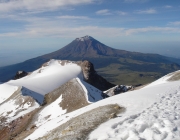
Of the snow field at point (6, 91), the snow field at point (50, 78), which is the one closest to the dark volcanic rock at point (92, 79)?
the snow field at point (50, 78)

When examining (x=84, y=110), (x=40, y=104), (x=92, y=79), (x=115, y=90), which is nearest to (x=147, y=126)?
(x=84, y=110)

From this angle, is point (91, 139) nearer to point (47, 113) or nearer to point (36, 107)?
point (47, 113)

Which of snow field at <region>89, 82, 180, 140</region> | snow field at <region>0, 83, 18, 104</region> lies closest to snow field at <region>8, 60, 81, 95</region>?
snow field at <region>0, 83, 18, 104</region>

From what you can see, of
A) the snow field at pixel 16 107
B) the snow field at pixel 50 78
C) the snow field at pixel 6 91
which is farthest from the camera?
the snow field at pixel 50 78

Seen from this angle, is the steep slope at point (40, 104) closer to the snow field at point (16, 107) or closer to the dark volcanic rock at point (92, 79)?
A: the snow field at point (16, 107)

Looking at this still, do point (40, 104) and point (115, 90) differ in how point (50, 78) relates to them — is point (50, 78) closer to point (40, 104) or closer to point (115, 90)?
point (115, 90)

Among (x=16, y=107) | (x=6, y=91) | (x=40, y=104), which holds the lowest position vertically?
(x=6, y=91)

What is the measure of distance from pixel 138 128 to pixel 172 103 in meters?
8.05

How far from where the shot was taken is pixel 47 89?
85.8 metres

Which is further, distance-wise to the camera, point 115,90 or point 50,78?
point 50,78

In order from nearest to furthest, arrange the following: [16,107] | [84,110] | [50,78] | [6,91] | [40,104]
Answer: [84,110] < [40,104] < [16,107] < [6,91] < [50,78]

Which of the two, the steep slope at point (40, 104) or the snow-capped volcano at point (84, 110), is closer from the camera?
the snow-capped volcano at point (84, 110)

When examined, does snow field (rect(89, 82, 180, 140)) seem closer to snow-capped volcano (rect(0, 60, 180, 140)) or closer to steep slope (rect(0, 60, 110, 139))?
snow-capped volcano (rect(0, 60, 180, 140))

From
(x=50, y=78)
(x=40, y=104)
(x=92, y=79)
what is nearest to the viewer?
(x=40, y=104)
